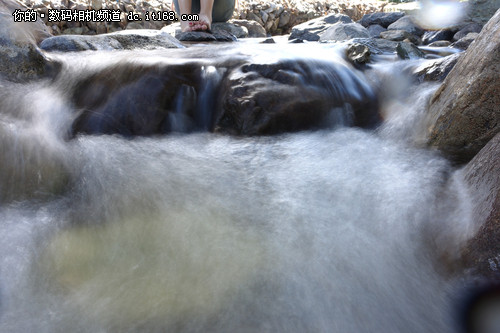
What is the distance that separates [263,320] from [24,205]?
67.2 inches

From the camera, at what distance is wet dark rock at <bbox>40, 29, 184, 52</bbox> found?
4199mm

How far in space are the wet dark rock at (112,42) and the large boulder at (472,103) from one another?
405cm

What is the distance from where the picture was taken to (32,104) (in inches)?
120

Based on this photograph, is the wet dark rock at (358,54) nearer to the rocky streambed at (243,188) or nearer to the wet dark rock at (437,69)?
the rocky streambed at (243,188)

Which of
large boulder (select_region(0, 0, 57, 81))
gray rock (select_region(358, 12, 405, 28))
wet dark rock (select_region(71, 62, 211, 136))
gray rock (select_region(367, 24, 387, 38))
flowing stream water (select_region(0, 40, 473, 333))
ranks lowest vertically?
flowing stream water (select_region(0, 40, 473, 333))

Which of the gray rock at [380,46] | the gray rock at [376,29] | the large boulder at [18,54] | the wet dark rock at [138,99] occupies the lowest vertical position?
the wet dark rock at [138,99]

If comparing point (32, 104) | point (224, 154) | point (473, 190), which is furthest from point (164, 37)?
point (473, 190)

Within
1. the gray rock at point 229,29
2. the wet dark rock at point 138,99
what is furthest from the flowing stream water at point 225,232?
the gray rock at point 229,29

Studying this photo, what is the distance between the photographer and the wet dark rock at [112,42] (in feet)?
13.8

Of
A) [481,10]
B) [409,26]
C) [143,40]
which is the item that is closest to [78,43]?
[143,40]

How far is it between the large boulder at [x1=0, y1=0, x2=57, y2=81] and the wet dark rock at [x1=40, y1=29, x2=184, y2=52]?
52 cm

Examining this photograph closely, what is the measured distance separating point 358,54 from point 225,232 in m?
3.60

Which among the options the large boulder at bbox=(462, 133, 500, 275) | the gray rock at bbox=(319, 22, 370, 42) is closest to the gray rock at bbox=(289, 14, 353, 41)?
the gray rock at bbox=(319, 22, 370, 42)

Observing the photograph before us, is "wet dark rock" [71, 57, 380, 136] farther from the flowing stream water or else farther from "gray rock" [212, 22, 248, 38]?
"gray rock" [212, 22, 248, 38]
